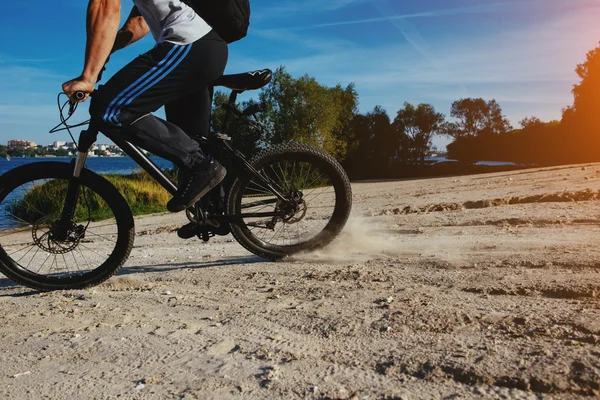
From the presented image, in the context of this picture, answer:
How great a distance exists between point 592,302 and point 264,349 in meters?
1.55

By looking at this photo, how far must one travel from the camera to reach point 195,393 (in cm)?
167

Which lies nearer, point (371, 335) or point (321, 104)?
point (371, 335)

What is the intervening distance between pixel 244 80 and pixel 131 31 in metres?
1.01

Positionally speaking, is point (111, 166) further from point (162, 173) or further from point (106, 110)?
point (106, 110)

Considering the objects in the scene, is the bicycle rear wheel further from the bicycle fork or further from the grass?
the bicycle fork

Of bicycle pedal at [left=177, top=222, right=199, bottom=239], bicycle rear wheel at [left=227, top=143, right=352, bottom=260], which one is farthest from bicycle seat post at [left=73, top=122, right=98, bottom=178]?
bicycle rear wheel at [left=227, top=143, right=352, bottom=260]

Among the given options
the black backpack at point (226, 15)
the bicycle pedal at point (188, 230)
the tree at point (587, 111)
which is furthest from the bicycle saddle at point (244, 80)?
the tree at point (587, 111)

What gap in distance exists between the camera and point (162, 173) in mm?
3758

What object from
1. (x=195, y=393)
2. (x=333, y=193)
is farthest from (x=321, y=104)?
(x=195, y=393)

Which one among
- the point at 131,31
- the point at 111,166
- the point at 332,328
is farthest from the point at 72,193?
the point at 111,166

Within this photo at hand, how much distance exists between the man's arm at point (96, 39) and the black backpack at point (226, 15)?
1.69 ft

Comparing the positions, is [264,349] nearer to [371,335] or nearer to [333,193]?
[371,335]

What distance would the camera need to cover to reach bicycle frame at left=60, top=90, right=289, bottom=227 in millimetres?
3453

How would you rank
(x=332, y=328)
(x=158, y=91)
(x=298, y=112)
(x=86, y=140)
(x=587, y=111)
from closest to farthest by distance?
1. (x=332, y=328)
2. (x=158, y=91)
3. (x=86, y=140)
4. (x=587, y=111)
5. (x=298, y=112)
